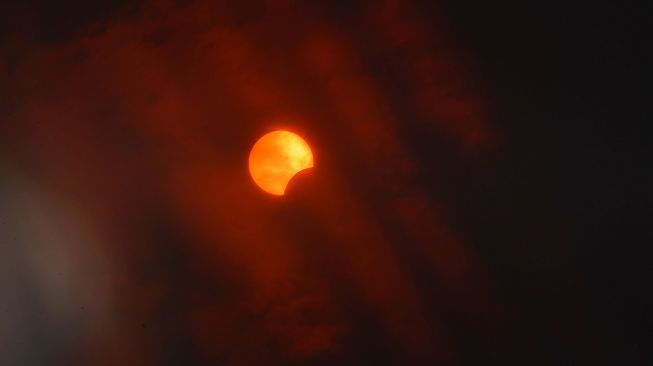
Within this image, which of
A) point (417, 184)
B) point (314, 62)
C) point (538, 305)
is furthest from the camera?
point (314, 62)

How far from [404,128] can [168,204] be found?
1528mm

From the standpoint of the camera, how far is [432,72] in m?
2.94

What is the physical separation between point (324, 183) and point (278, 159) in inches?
12.9

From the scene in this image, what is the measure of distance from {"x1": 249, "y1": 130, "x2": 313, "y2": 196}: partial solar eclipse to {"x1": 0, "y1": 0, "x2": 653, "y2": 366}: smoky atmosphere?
0.01m

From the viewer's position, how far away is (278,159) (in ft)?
10.5

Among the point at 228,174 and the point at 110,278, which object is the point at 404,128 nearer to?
the point at 228,174

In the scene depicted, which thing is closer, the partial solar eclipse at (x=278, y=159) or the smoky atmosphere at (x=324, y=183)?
the smoky atmosphere at (x=324, y=183)

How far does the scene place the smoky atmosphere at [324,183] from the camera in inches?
105

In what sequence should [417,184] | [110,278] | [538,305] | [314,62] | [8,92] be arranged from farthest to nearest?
1. [8,92]
2. [110,278]
3. [314,62]
4. [417,184]
5. [538,305]

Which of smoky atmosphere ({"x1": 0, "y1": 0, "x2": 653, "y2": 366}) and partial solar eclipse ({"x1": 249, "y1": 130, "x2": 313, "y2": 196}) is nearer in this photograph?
smoky atmosphere ({"x1": 0, "y1": 0, "x2": 653, "y2": 366})

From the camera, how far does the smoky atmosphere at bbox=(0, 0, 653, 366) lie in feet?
8.79

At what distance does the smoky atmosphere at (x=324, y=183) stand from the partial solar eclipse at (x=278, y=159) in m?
0.01

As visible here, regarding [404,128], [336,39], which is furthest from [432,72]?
[336,39]

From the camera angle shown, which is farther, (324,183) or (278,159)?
(278,159)
